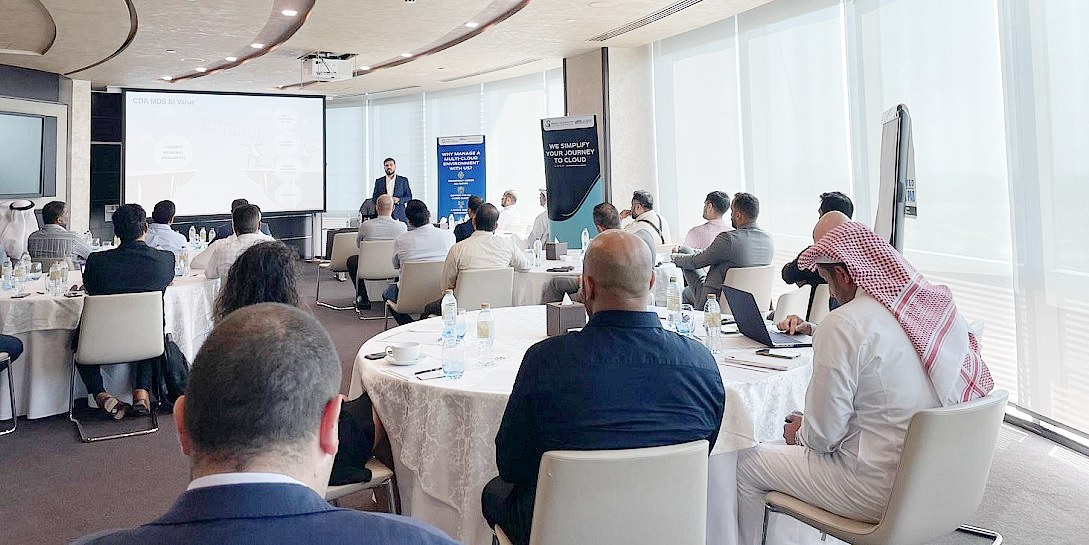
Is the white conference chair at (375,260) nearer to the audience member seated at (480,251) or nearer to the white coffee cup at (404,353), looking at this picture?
the audience member seated at (480,251)

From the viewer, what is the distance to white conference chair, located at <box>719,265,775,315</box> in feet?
17.5

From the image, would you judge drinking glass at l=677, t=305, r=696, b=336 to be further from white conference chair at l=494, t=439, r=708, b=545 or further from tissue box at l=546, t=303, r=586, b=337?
white conference chair at l=494, t=439, r=708, b=545

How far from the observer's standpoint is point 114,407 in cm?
496

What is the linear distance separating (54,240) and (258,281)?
5034mm

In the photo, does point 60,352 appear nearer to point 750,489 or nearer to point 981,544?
point 750,489

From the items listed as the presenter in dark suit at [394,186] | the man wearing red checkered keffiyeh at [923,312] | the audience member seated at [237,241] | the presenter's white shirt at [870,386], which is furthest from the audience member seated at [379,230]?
A: the presenter's white shirt at [870,386]

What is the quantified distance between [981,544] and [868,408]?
1.33 metres

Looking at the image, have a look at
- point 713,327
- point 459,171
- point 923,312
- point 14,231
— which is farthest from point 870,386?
point 459,171

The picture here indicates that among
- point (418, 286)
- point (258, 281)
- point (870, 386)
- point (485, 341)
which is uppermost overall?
point (418, 286)

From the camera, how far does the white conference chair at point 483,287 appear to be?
5.51 meters

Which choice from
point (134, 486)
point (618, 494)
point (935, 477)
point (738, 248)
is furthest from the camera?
point (738, 248)

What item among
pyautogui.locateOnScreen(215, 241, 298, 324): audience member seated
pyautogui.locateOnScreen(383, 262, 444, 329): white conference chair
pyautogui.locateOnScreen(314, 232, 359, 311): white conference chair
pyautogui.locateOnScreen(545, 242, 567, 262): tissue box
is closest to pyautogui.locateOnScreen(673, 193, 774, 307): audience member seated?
pyautogui.locateOnScreen(545, 242, 567, 262): tissue box

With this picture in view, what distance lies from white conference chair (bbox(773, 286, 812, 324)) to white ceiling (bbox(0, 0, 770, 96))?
4018 mm

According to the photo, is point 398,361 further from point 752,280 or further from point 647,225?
point 647,225
